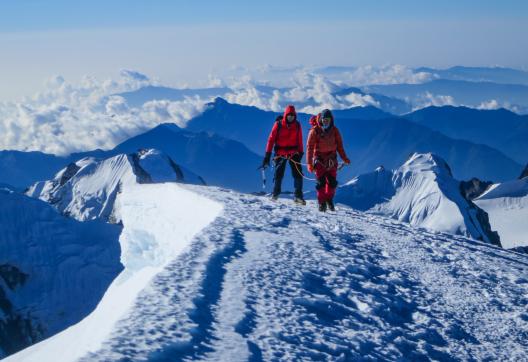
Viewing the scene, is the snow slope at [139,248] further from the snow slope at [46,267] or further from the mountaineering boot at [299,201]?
the snow slope at [46,267]

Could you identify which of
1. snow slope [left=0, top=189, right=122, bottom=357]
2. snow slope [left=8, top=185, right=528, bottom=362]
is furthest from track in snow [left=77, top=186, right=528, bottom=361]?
snow slope [left=0, top=189, right=122, bottom=357]

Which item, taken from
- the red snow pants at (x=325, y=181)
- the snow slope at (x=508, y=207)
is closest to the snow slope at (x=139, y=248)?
the red snow pants at (x=325, y=181)

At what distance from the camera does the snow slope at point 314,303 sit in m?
6.94

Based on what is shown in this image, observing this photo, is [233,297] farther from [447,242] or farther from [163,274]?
[447,242]

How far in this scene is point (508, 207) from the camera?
624 ft

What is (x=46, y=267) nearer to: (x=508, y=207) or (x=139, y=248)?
(x=139, y=248)

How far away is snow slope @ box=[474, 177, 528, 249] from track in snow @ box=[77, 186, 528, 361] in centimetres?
17307

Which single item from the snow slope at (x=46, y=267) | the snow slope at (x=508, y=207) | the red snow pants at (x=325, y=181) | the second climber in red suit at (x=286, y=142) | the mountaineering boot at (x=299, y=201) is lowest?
the snow slope at (x=46, y=267)

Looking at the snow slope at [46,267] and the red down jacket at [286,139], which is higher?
the red down jacket at [286,139]

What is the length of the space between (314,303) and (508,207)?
659 ft

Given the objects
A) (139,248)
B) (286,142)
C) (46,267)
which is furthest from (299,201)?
(46,267)

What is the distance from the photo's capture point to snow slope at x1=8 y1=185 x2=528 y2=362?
6941 millimetres

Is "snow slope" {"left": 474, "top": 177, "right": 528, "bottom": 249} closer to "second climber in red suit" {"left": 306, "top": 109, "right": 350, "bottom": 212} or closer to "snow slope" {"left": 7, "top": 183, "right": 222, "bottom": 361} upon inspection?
"second climber in red suit" {"left": 306, "top": 109, "right": 350, "bottom": 212}

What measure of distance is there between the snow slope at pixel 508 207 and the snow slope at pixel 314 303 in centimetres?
17316
